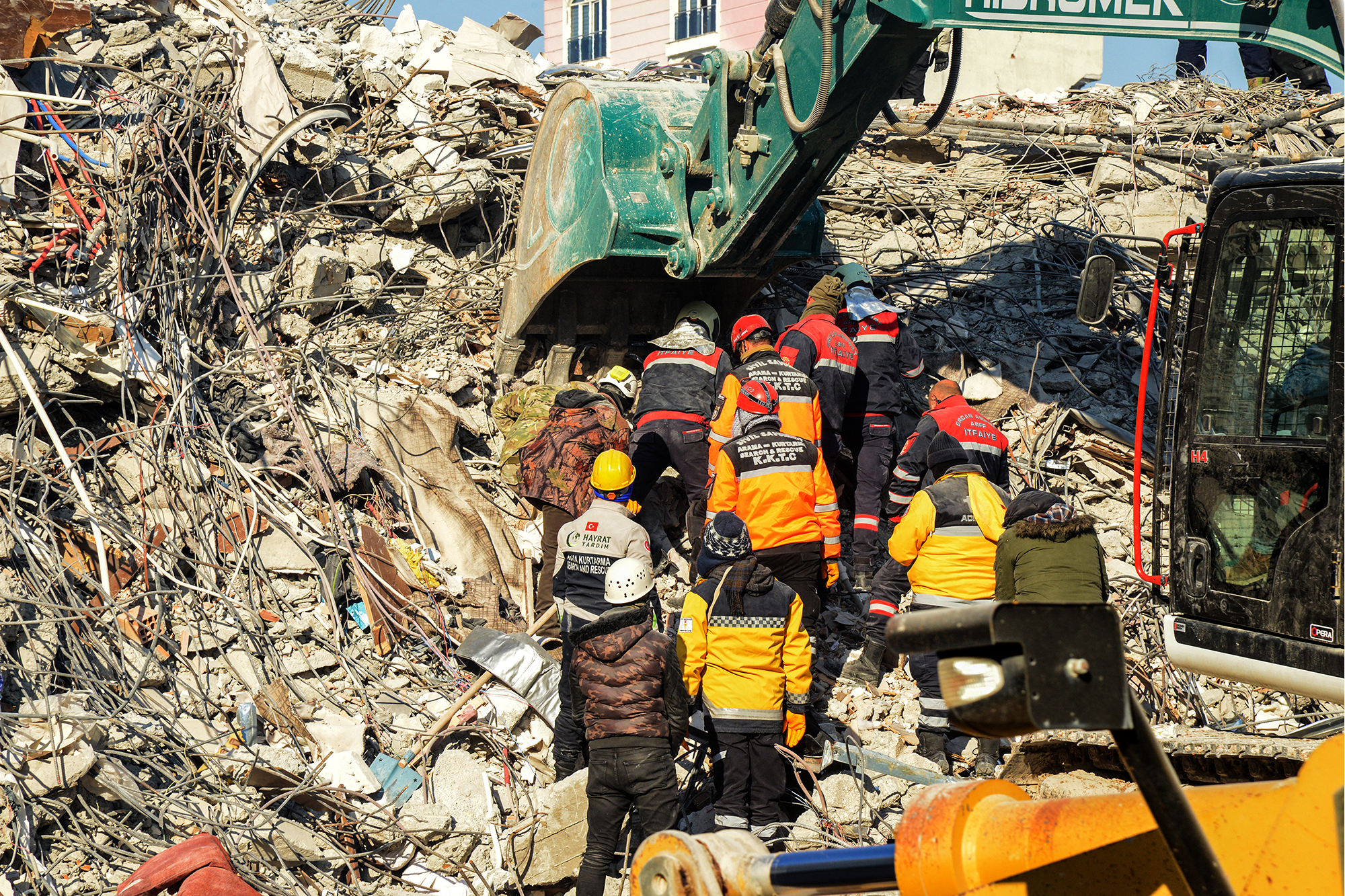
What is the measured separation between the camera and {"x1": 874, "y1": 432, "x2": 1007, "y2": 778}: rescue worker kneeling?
5.45m

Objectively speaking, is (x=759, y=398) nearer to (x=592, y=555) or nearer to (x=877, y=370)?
(x=877, y=370)

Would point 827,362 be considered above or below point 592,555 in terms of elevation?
above

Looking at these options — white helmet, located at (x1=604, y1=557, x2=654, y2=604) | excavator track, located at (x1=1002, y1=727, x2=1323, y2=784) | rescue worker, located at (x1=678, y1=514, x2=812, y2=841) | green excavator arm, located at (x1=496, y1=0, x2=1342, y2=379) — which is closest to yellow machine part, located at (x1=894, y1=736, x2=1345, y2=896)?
excavator track, located at (x1=1002, y1=727, x2=1323, y2=784)

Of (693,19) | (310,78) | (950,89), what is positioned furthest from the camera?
(693,19)

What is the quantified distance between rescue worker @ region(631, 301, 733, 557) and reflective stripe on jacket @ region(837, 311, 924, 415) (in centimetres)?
84

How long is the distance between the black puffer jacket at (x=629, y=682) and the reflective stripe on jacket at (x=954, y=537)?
1607mm

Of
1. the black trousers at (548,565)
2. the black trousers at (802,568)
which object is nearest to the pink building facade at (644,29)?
the black trousers at (548,565)

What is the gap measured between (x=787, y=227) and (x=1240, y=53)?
8.12 meters

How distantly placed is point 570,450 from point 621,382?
0.90 m

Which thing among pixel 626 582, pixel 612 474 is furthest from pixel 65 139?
pixel 626 582

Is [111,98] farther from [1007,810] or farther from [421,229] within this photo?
[1007,810]

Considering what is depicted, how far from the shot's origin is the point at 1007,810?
1729mm

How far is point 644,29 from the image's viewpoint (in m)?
18.0

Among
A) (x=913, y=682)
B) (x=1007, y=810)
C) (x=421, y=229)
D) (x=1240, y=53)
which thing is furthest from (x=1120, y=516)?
(x=1240, y=53)
